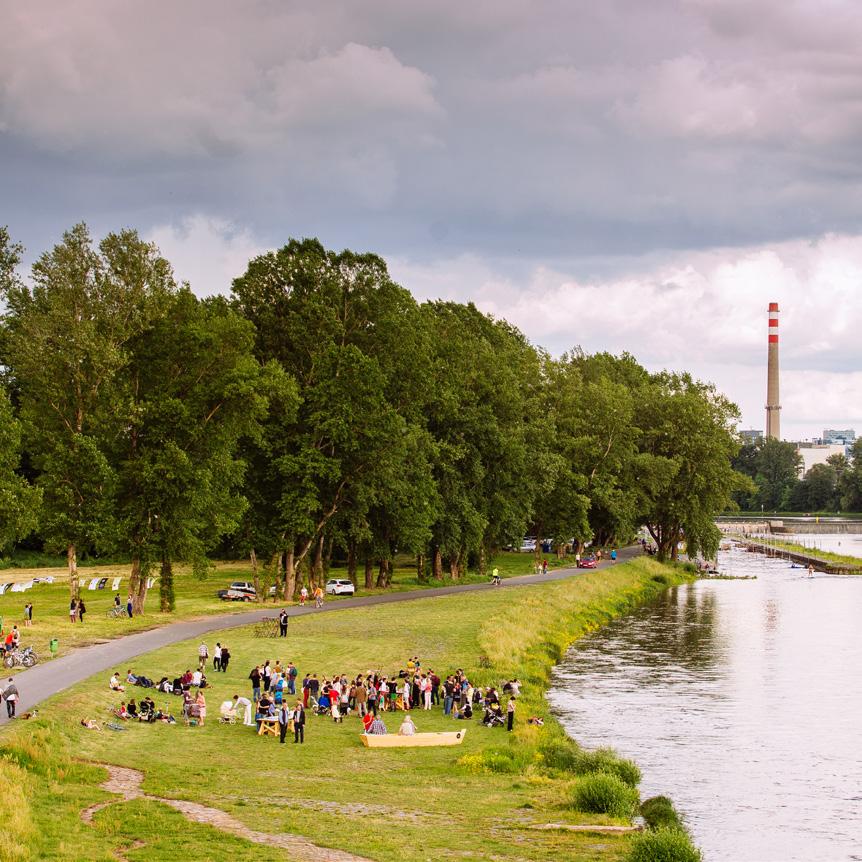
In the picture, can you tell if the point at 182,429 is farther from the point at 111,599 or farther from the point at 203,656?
the point at 111,599

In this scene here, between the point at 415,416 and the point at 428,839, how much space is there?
5685 centimetres

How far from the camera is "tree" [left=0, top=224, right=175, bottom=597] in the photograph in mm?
59906

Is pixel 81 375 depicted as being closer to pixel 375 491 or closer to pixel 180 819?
pixel 375 491

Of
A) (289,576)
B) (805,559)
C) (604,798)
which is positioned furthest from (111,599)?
(805,559)

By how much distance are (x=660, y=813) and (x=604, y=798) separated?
1.72m

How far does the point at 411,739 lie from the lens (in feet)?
128

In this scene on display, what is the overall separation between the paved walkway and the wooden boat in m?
11.8

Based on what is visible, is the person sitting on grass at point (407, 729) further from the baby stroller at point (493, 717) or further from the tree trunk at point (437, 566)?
the tree trunk at point (437, 566)

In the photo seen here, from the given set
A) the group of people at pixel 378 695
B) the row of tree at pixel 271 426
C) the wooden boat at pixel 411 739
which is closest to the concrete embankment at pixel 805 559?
the row of tree at pixel 271 426

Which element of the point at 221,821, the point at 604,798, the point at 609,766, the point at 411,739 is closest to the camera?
the point at 221,821

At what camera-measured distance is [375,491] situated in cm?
7750

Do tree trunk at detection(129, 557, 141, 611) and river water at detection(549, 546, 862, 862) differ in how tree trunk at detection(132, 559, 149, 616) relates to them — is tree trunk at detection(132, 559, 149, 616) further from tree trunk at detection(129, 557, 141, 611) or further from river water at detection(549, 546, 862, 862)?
river water at detection(549, 546, 862, 862)

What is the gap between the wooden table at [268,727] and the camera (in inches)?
1571

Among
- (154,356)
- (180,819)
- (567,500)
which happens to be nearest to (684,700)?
(180,819)
